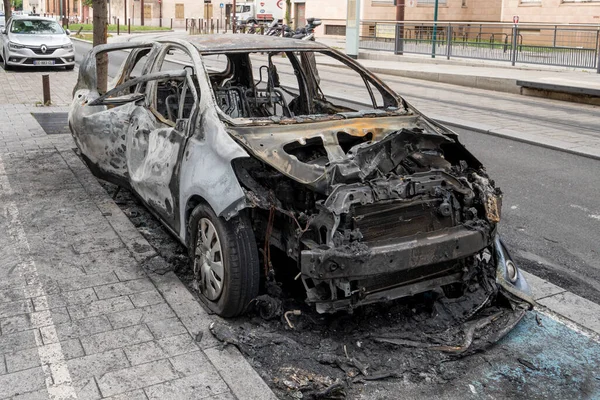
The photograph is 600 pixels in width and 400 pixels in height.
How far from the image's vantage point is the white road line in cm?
362

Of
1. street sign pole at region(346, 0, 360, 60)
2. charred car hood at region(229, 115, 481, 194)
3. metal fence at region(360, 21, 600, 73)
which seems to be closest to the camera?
charred car hood at region(229, 115, 481, 194)

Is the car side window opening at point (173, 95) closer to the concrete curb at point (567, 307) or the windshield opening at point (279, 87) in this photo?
the windshield opening at point (279, 87)

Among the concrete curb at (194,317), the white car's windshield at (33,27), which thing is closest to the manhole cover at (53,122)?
the concrete curb at (194,317)

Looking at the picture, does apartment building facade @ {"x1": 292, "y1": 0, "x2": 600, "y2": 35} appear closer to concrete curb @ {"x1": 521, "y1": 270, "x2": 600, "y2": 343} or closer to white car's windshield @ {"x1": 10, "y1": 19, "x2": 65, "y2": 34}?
white car's windshield @ {"x1": 10, "y1": 19, "x2": 65, "y2": 34}

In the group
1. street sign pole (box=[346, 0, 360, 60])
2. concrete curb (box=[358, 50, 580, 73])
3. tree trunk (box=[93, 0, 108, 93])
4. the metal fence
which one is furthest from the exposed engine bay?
street sign pole (box=[346, 0, 360, 60])

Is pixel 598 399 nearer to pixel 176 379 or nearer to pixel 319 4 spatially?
pixel 176 379

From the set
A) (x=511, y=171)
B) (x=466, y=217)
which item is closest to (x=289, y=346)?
(x=466, y=217)

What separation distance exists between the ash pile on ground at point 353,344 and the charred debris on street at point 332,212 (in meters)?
0.03

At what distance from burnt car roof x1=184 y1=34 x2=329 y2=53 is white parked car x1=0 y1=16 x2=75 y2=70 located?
→ 1661 centimetres

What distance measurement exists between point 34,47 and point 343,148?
59.7 feet

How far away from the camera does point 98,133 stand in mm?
6719

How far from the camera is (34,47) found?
20.6 m

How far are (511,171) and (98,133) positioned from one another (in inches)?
Result: 207

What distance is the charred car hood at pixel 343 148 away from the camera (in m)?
4.19
